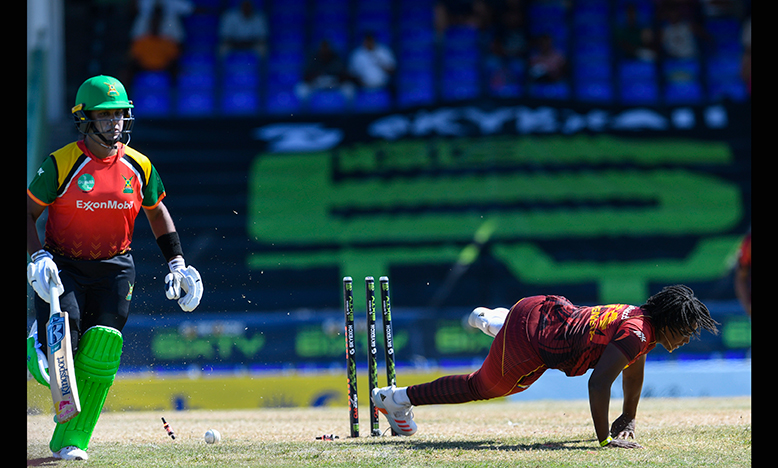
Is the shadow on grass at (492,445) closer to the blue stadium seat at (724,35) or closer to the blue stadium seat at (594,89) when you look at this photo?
the blue stadium seat at (594,89)

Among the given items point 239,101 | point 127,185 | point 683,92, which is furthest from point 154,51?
point 127,185

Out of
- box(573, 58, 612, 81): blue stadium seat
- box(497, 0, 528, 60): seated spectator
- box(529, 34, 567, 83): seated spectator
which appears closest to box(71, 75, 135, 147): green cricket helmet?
box(529, 34, 567, 83): seated spectator

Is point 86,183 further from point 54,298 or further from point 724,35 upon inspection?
point 724,35

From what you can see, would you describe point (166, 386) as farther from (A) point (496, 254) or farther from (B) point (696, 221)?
(B) point (696, 221)

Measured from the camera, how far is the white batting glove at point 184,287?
6.03 meters

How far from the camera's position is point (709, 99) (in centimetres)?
1634

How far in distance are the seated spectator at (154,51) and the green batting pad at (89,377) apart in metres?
11.7

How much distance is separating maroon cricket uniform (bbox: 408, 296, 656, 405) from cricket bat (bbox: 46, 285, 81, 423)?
2.18m

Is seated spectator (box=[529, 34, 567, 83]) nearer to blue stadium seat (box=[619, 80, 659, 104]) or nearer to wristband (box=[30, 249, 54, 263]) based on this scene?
blue stadium seat (box=[619, 80, 659, 104])

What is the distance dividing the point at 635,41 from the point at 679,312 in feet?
41.0

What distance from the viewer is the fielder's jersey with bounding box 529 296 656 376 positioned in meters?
5.63

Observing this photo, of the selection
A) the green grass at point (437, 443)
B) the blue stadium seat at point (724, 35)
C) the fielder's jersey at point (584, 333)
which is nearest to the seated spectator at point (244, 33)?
the blue stadium seat at point (724, 35)

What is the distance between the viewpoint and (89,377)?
225 inches

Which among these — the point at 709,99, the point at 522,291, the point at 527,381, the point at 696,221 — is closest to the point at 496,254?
the point at 522,291
